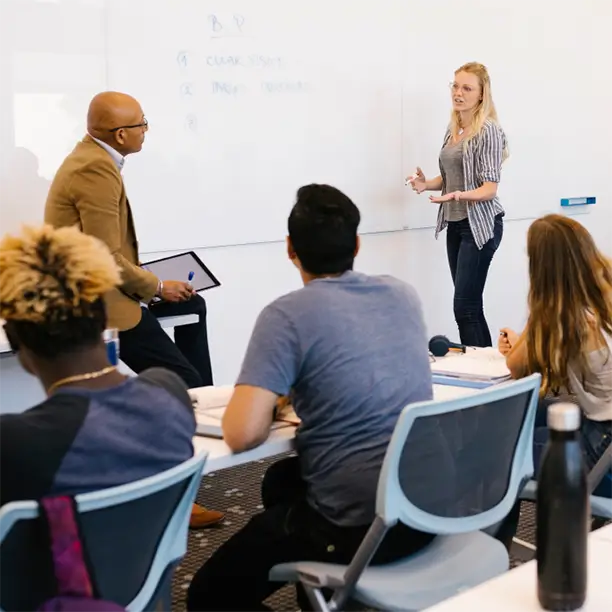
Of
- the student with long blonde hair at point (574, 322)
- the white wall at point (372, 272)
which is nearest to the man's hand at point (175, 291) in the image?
the white wall at point (372, 272)

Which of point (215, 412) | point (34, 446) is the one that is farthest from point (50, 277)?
point (215, 412)

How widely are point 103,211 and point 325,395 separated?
1.49 meters

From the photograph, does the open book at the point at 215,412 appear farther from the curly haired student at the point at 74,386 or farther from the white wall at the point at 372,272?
the white wall at the point at 372,272

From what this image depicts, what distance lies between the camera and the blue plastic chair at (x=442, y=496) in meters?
1.80

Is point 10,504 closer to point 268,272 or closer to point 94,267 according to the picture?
point 94,267

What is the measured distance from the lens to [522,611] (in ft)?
3.80

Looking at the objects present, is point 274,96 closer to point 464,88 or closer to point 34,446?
point 464,88

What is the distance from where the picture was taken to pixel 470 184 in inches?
199

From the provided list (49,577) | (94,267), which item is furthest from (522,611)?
(94,267)

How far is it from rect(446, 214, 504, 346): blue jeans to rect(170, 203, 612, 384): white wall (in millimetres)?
299

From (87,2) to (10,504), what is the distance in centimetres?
312

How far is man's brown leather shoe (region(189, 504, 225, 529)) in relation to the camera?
3359 mm

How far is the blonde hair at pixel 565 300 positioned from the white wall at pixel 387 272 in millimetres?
2348

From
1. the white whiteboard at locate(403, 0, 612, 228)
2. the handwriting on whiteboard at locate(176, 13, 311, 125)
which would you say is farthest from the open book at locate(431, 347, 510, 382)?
the white whiteboard at locate(403, 0, 612, 228)
